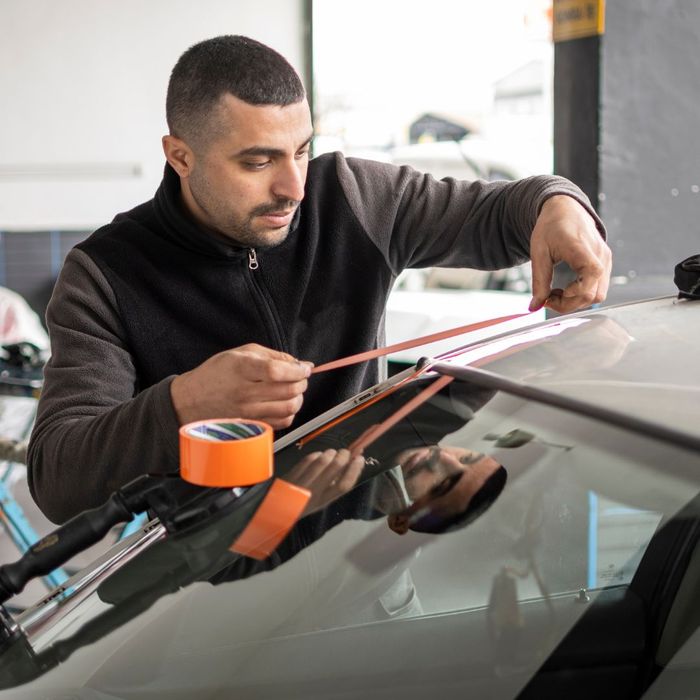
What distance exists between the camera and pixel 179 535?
3.34ft

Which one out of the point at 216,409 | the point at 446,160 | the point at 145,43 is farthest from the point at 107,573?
the point at 145,43

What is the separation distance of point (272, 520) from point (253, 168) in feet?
2.33

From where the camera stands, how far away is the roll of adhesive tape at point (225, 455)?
0.94 meters

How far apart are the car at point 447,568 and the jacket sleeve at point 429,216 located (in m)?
0.68

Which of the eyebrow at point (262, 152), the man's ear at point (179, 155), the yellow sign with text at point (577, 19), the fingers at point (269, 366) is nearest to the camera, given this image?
the fingers at point (269, 366)

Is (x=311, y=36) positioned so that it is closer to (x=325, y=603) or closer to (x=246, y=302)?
(x=246, y=302)

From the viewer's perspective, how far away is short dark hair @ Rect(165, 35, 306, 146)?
1517 millimetres

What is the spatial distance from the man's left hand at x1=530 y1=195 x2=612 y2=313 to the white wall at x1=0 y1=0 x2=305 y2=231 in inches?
180

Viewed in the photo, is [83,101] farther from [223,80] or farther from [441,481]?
[441,481]

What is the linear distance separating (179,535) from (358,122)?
4.42 meters

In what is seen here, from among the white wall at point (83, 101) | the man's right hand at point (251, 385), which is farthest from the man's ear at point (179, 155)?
the white wall at point (83, 101)

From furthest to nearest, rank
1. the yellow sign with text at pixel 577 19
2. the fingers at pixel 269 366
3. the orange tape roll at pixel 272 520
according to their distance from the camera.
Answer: the yellow sign with text at pixel 577 19
the fingers at pixel 269 366
the orange tape roll at pixel 272 520

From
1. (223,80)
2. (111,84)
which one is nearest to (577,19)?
(223,80)

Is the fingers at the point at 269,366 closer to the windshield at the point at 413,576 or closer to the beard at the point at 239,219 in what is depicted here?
the windshield at the point at 413,576
